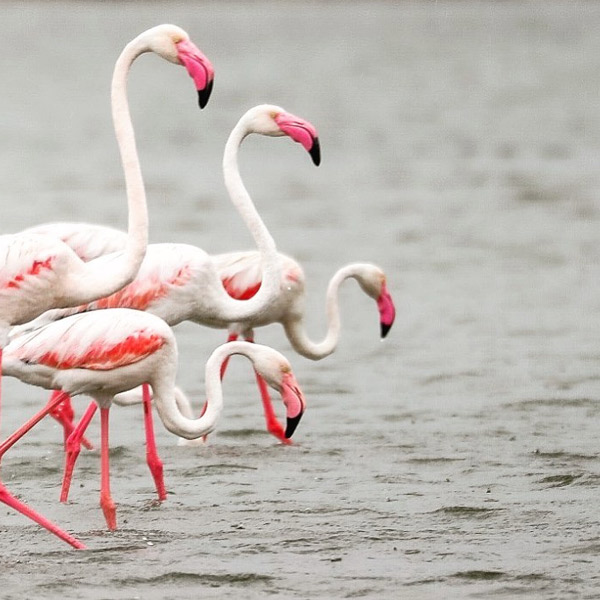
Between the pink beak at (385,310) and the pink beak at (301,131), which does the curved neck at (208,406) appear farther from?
the pink beak at (385,310)

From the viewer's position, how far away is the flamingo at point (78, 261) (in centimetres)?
693

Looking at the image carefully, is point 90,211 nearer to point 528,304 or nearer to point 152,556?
point 528,304

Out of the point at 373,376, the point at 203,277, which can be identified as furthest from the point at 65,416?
the point at 373,376

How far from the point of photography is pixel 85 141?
2425 cm

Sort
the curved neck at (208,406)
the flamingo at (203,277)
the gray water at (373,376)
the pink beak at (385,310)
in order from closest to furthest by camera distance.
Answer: the gray water at (373,376) < the curved neck at (208,406) < the flamingo at (203,277) < the pink beak at (385,310)

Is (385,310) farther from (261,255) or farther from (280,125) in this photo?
(280,125)

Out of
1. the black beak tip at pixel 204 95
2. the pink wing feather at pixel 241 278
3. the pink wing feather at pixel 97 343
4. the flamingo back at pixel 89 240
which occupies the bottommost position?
the pink wing feather at pixel 97 343

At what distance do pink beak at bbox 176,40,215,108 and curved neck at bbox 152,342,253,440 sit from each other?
107cm

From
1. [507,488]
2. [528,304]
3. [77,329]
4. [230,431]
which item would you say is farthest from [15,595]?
[528,304]

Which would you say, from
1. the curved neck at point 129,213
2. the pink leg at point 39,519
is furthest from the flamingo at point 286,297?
the pink leg at point 39,519

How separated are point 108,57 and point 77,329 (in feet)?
Result: 115

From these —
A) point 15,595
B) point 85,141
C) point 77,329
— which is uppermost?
point 85,141

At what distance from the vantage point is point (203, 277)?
815 centimetres

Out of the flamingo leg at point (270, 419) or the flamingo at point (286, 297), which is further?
the flamingo at point (286, 297)
